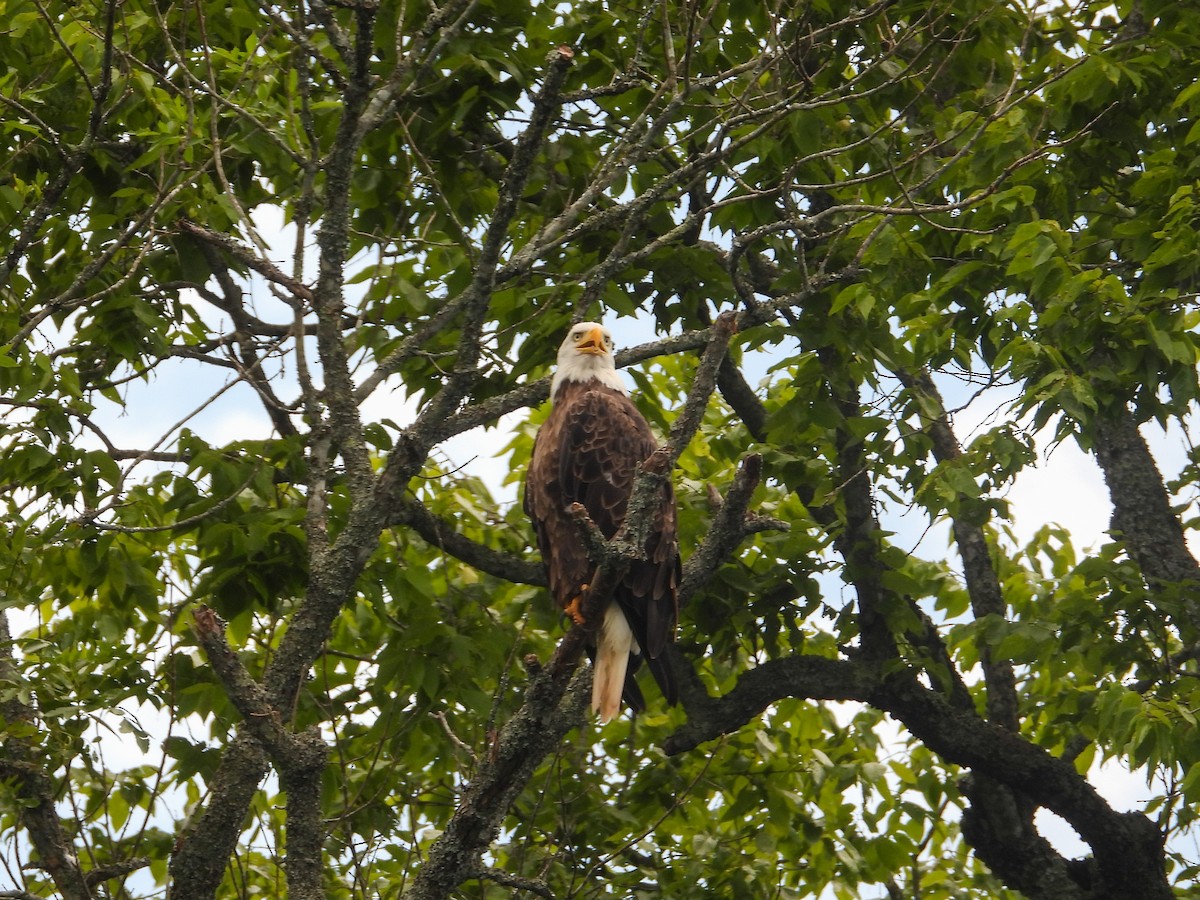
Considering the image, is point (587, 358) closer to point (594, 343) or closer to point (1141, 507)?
point (594, 343)

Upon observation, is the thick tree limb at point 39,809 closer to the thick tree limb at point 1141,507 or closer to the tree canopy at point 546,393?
the tree canopy at point 546,393

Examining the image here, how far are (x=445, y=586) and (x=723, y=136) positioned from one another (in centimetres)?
279

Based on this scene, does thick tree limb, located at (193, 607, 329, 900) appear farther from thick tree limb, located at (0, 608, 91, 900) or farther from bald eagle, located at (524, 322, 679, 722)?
thick tree limb, located at (0, 608, 91, 900)

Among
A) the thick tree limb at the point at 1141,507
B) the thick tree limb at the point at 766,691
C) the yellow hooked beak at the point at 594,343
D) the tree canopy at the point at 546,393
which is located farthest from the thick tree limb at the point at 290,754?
the thick tree limb at the point at 1141,507

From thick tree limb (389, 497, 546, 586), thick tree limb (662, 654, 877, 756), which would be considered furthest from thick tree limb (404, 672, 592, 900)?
thick tree limb (662, 654, 877, 756)

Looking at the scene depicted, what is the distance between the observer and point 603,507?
505cm

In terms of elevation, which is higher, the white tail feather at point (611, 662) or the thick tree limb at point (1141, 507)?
the thick tree limb at point (1141, 507)

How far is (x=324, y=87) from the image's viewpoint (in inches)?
245


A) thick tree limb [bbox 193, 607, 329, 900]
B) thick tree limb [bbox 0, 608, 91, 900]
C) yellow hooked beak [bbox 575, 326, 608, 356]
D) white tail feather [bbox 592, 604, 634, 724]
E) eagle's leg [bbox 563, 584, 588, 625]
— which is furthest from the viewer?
yellow hooked beak [bbox 575, 326, 608, 356]

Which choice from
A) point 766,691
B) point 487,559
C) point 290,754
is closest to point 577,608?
point 290,754

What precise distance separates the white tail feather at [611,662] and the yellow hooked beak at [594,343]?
1209 millimetres

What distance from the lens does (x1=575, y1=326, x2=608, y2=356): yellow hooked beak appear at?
18.1ft

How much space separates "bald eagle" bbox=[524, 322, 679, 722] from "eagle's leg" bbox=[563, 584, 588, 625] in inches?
0.5

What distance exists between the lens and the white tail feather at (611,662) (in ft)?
14.8
